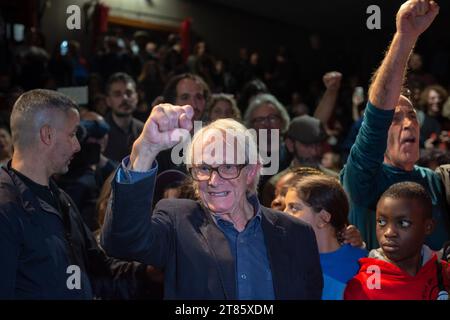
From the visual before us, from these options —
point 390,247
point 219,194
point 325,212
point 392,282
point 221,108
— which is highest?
point 221,108

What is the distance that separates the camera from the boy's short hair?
232 centimetres

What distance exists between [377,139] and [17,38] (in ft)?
22.0

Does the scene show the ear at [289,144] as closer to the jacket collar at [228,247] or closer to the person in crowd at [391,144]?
the person in crowd at [391,144]

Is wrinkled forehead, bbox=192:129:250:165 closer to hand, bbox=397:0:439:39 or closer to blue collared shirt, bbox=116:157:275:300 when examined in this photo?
blue collared shirt, bbox=116:157:275:300

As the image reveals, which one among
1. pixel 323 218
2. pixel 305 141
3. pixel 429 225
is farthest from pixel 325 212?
pixel 305 141

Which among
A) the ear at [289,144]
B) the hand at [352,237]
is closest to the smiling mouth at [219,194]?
the hand at [352,237]

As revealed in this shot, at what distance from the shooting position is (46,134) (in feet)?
7.79

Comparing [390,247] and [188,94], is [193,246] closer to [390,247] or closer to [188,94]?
[390,247]

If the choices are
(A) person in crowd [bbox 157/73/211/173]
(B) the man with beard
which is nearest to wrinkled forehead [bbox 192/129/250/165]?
(A) person in crowd [bbox 157/73/211/173]

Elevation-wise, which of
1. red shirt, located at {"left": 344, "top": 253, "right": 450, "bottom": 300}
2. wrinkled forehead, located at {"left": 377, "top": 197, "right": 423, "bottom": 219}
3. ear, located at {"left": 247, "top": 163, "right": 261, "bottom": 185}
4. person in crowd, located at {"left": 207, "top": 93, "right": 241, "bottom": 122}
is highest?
person in crowd, located at {"left": 207, "top": 93, "right": 241, "bottom": 122}

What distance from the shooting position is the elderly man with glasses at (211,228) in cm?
160

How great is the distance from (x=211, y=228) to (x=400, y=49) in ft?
3.13

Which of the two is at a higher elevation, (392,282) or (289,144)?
(289,144)
